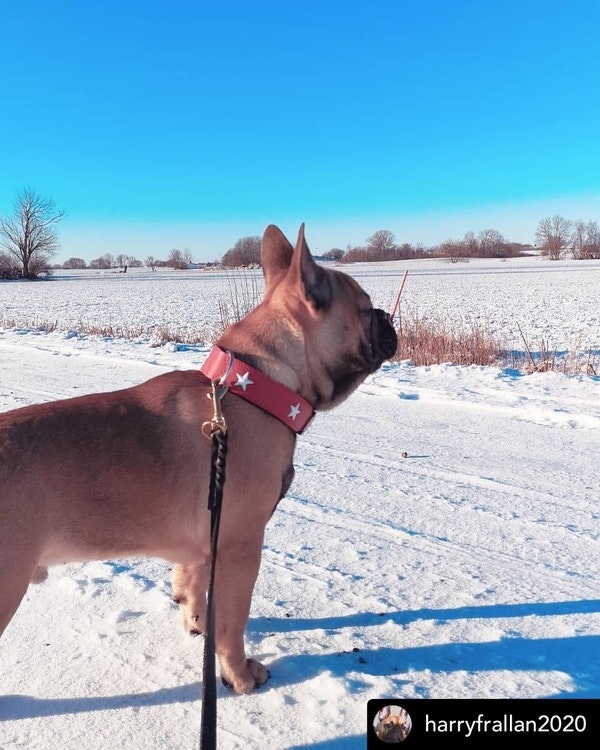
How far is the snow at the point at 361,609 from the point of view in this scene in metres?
2.39

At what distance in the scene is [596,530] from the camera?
3.88 m

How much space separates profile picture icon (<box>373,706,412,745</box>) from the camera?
2.11 m

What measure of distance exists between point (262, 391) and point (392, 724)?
4.25 feet

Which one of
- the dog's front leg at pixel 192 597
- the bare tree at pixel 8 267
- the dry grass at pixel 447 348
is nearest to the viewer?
the dog's front leg at pixel 192 597

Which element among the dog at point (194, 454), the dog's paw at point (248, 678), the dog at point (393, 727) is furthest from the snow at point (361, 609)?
the dog at point (194, 454)

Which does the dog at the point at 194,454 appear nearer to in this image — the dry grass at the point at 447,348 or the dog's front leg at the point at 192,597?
the dog's front leg at the point at 192,597

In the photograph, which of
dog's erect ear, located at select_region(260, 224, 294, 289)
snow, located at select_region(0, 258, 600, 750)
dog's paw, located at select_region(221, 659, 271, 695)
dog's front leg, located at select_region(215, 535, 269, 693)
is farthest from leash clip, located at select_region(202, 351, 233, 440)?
→ snow, located at select_region(0, 258, 600, 750)

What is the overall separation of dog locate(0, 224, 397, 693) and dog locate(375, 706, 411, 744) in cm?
60

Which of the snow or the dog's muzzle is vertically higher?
the dog's muzzle

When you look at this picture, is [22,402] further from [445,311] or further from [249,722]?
[445,311]

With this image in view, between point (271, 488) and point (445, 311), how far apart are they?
59.4ft

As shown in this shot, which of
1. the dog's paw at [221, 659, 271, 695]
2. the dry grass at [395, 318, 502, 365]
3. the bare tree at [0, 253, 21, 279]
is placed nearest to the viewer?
the dog's paw at [221, 659, 271, 695]

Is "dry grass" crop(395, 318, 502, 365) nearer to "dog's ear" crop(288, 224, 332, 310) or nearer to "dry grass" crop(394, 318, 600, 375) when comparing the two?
"dry grass" crop(394, 318, 600, 375)

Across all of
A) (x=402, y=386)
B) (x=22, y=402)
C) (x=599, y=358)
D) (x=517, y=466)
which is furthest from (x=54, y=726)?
(x=599, y=358)
